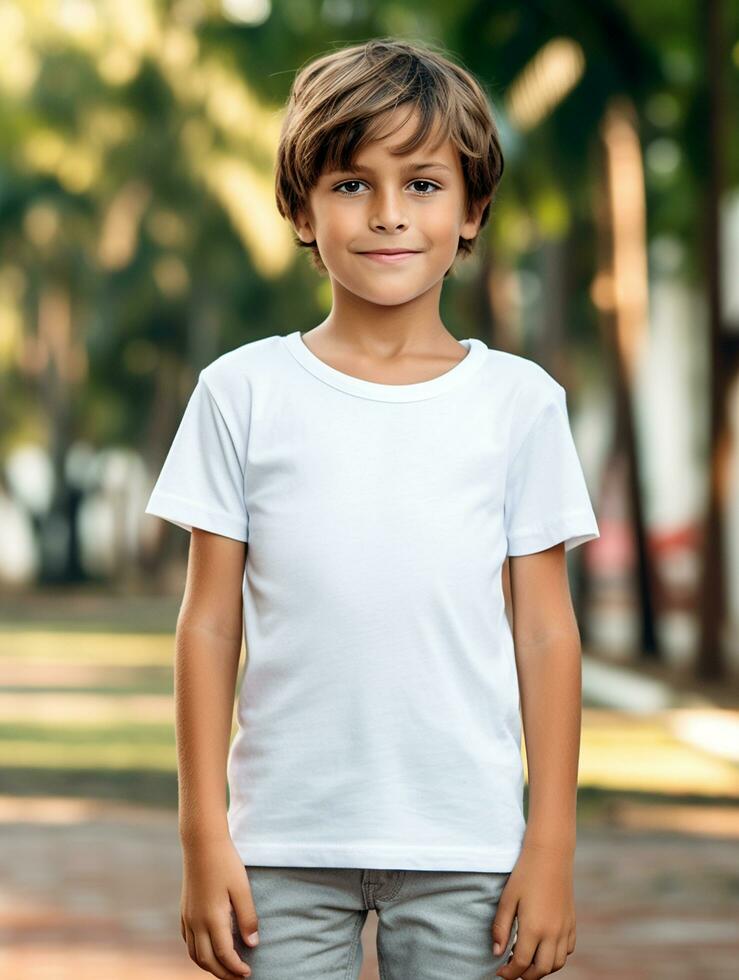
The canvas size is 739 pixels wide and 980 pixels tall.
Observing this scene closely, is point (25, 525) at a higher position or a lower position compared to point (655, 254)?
lower

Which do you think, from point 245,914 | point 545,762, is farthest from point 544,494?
point 245,914

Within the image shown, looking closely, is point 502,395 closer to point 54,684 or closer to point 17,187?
point 54,684

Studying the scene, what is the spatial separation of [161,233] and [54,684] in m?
21.4

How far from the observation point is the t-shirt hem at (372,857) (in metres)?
2.58

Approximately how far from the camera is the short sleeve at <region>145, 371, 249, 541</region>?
2.69 meters

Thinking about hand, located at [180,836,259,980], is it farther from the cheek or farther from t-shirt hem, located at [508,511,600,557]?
the cheek

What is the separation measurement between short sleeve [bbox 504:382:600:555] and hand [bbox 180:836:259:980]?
0.58m

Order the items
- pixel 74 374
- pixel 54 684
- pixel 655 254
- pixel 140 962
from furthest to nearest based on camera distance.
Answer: pixel 74 374 < pixel 655 254 < pixel 54 684 < pixel 140 962

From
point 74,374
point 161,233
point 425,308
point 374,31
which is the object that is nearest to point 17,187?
point 161,233

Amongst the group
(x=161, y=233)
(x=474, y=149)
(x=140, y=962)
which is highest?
(x=474, y=149)

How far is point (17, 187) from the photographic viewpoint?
3747 centimetres

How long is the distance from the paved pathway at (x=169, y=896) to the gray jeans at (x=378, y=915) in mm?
3471

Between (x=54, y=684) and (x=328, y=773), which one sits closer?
(x=328, y=773)

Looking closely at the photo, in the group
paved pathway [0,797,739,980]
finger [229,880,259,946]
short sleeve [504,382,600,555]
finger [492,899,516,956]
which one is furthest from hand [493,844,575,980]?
Answer: paved pathway [0,797,739,980]
